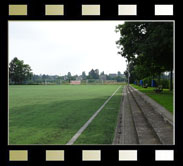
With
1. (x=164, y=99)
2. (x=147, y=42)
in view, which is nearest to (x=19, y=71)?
(x=147, y=42)

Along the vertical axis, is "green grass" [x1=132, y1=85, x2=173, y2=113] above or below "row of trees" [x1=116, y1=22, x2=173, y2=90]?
below

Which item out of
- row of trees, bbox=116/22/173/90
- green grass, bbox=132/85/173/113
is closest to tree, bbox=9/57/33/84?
row of trees, bbox=116/22/173/90

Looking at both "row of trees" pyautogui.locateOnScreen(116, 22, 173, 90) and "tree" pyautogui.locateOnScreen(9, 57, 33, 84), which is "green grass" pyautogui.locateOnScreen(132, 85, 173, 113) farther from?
"tree" pyautogui.locateOnScreen(9, 57, 33, 84)

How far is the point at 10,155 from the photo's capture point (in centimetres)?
340

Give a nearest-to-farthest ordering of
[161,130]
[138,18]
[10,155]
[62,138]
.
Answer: [10,155], [138,18], [62,138], [161,130]

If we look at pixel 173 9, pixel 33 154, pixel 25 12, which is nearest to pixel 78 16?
pixel 25 12

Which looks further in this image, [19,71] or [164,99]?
[19,71]

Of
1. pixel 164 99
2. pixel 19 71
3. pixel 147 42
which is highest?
pixel 147 42

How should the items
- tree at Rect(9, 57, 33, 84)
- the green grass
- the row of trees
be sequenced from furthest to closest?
1. tree at Rect(9, 57, 33, 84)
2. the row of trees
3. the green grass

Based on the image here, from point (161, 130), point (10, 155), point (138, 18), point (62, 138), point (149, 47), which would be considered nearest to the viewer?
point (10, 155)

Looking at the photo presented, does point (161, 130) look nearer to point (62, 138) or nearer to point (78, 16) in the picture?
point (62, 138)

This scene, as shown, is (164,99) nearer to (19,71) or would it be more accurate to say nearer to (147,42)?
(147,42)

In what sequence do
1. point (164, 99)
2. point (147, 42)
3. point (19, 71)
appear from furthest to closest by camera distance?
point (19, 71) < point (147, 42) < point (164, 99)
